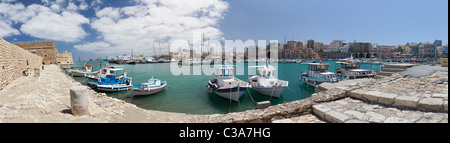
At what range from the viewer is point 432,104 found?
3295 millimetres

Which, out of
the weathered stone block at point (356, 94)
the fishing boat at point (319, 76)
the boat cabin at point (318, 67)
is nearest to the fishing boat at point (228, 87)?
the weathered stone block at point (356, 94)

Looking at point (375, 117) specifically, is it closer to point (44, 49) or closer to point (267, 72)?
point (267, 72)

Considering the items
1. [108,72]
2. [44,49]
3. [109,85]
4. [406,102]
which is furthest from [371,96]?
[44,49]

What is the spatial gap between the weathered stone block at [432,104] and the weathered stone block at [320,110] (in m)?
1.65

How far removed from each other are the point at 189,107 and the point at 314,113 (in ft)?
31.5

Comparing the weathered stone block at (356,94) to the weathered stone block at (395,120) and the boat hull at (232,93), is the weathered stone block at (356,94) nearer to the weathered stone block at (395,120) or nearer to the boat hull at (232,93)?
the weathered stone block at (395,120)

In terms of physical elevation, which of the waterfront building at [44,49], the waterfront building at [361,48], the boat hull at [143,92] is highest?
the waterfront building at [361,48]

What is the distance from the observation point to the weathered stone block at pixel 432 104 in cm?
325

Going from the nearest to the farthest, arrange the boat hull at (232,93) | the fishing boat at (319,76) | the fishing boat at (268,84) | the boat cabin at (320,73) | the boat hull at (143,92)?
1. the boat hull at (232,93)
2. the fishing boat at (268,84)
3. the boat hull at (143,92)
4. the fishing boat at (319,76)
5. the boat cabin at (320,73)

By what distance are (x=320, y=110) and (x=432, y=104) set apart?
1.92 metres

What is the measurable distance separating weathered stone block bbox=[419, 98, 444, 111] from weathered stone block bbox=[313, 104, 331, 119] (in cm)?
165

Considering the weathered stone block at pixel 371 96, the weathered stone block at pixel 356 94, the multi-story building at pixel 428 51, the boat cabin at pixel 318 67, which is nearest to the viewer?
the weathered stone block at pixel 371 96

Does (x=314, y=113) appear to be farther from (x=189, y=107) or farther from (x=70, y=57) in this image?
(x=70, y=57)
